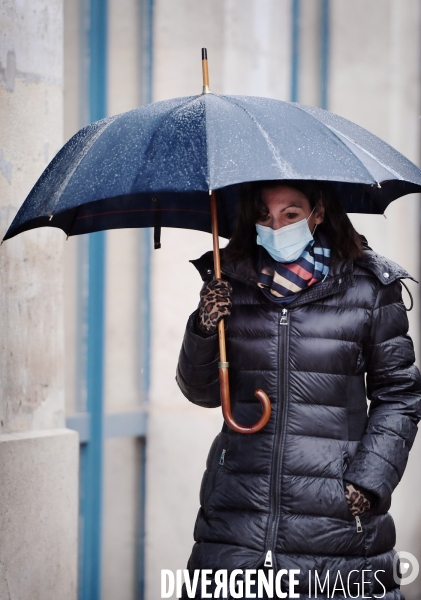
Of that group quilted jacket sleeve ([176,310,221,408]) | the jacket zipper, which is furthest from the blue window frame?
the jacket zipper

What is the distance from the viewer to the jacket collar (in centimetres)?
322

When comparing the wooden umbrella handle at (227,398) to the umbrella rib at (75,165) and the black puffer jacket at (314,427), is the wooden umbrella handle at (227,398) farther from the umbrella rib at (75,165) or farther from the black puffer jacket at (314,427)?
the umbrella rib at (75,165)

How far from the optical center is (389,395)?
3.24 m

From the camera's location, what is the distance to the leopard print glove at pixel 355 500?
3076 mm

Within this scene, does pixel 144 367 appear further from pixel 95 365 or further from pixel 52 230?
pixel 52 230

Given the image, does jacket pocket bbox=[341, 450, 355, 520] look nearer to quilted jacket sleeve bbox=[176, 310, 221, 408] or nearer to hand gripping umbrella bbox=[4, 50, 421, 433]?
hand gripping umbrella bbox=[4, 50, 421, 433]

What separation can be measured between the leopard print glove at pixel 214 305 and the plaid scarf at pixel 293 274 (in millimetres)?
139

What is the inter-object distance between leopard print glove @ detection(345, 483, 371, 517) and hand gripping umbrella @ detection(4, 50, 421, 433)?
36cm

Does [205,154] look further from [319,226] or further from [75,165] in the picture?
[319,226]

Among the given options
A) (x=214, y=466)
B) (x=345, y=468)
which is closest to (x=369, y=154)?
(x=345, y=468)

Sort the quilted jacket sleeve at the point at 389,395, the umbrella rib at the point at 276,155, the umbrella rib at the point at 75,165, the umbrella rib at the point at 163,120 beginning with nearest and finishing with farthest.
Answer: the umbrella rib at the point at 276,155
the umbrella rib at the point at 163,120
the umbrella rib at the point at 75,165
the quilted jacket sleeve at the point at 389,395

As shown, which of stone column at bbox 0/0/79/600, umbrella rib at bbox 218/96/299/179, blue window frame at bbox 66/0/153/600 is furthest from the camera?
blue window frame at bbox 66/0/153/600

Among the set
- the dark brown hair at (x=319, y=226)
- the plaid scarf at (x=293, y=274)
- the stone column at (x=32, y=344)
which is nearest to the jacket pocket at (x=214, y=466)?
the plaid scarf at (x=293, y=274)

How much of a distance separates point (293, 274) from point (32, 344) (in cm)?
165
